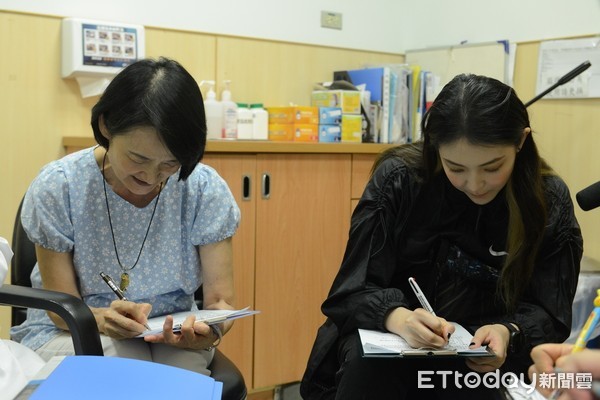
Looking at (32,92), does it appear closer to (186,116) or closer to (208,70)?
(208,70)

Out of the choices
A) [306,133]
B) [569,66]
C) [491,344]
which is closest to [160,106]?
[491,344]

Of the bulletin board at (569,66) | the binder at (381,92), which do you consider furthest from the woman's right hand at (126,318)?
the bulletin board at (569,66)

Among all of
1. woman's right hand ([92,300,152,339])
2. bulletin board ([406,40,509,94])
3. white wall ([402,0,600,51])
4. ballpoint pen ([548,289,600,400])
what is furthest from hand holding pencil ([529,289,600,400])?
bulletin board ([406,40,509,94])

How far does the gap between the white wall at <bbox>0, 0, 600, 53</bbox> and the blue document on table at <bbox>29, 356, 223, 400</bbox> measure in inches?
74.1

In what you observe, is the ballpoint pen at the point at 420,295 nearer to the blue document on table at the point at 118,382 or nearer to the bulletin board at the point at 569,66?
the blue document on table at the point at 118,382

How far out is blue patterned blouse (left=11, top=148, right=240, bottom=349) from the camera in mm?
1458

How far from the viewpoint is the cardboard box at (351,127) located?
2770 millimetres

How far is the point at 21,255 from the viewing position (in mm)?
1562

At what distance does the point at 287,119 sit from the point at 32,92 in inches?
38.3

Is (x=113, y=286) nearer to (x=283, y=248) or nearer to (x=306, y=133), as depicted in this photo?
(x=283, y=248)

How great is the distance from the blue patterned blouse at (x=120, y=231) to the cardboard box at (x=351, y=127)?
49.4 inches

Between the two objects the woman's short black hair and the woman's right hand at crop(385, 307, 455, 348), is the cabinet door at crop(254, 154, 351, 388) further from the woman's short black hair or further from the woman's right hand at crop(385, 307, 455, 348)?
the woman's right hand at crop(385, 307, 455, 348)

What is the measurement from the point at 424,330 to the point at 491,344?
146 millimetres

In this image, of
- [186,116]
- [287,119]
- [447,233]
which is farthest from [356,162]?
[186,116]
